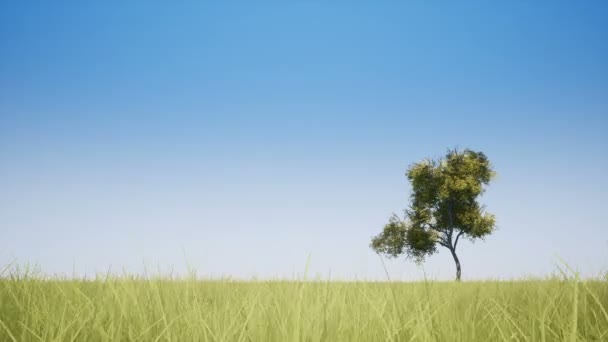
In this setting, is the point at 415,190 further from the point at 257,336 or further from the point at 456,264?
the point at 257,336

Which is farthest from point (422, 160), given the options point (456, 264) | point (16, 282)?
point (16, 282)

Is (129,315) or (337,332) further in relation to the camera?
(129,315)

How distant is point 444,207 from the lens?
32.9 metres

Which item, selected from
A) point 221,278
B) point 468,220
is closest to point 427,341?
point 221,278

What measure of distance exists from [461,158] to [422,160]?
9.46ft

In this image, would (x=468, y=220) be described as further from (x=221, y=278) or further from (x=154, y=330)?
(x=154, y=330)

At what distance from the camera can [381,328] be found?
101 inches

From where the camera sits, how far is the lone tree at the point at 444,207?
3194 cm

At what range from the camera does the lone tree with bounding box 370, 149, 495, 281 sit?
31.9 m

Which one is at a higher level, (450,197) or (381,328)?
(450,197)

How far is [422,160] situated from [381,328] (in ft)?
105

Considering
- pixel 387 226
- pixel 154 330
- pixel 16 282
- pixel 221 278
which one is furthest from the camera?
pixel 387 226

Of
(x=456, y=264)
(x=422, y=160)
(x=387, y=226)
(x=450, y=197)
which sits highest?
Result: (x=422, y=160)

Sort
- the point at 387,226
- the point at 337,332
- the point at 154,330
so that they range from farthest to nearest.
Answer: the point at 387,226
the point at 154,330
the point at 337,332
